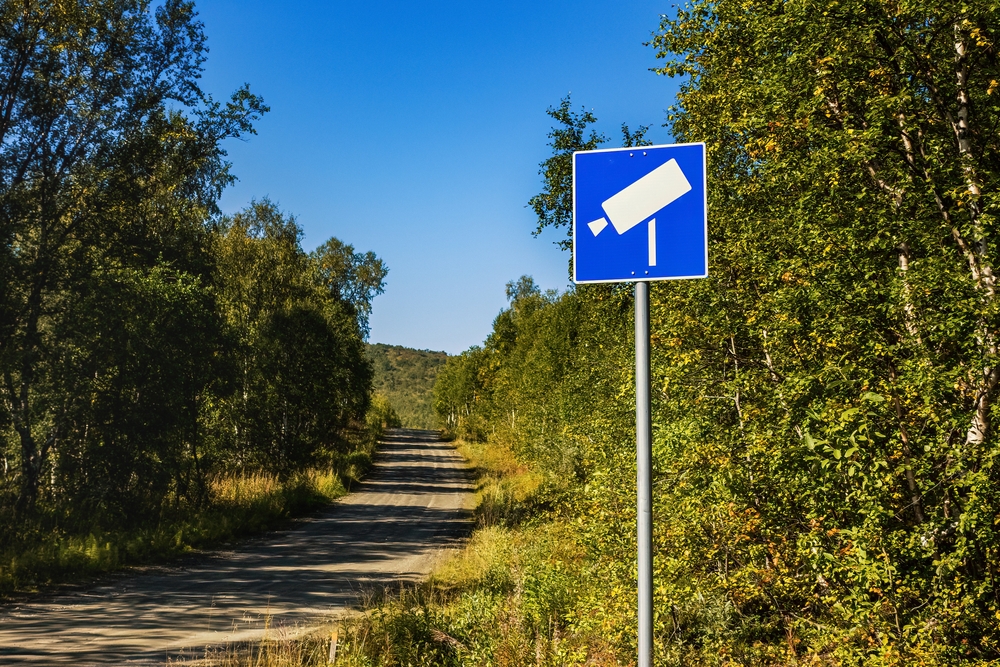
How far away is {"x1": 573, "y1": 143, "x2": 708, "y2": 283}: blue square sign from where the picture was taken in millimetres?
2652

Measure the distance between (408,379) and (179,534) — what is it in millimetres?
140621

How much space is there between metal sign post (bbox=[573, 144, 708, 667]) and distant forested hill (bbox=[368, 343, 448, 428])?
96.9 metres

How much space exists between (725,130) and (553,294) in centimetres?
4427

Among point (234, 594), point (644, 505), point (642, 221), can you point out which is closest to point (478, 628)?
point (234, 594)

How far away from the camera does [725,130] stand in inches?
298

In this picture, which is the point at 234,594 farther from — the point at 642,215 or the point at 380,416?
the point at 380,416

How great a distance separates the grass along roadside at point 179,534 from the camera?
11891 mm

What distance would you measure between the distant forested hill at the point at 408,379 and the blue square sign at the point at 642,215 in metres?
96.9

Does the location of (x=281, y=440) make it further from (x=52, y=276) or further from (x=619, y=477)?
(x=619, y=477)

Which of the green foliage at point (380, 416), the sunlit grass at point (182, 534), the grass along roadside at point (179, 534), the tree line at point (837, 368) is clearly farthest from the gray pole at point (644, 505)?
the green foliage at point (380, 416)

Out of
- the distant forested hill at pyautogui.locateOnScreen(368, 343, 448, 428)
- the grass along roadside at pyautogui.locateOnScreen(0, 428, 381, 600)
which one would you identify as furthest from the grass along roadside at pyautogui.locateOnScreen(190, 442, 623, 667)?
the distant forested hill at pyautogui.locateOnScreen(368, 343, 448, 428)

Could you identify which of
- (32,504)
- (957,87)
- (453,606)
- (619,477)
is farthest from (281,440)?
(957,87)

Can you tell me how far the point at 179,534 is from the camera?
Result: 1546cm

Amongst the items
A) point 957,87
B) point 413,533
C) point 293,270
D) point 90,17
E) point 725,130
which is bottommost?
point 413,533
